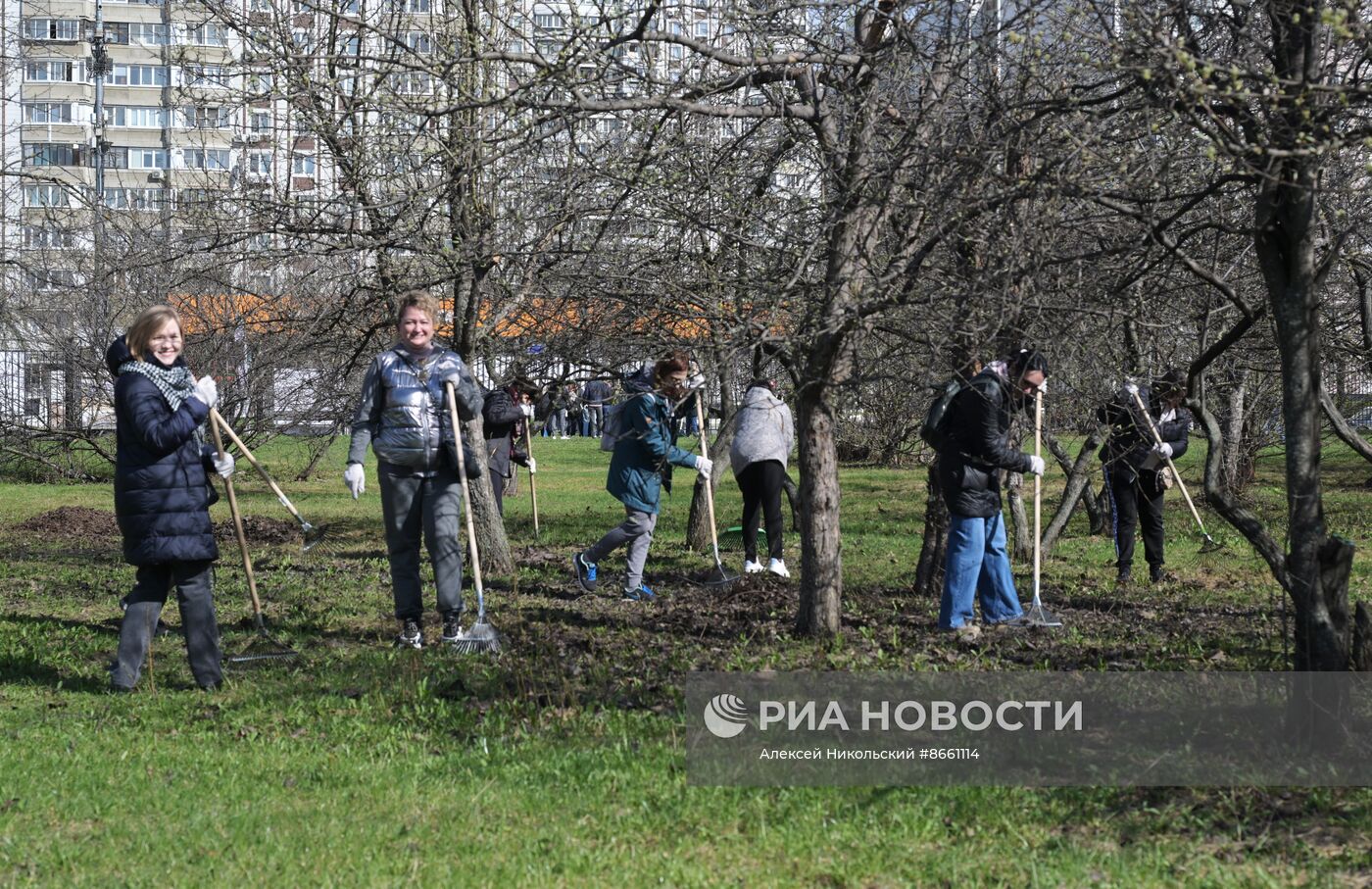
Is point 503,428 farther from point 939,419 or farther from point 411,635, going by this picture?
point 939,419

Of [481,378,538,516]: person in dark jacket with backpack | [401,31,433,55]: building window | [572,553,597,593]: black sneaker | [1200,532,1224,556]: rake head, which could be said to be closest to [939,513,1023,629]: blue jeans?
[572,553,597,593]: black sneaker

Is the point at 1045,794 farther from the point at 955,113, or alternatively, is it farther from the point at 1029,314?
the point at 955,113

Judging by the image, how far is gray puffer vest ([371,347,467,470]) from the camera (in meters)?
7.61

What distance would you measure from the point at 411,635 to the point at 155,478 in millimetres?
1787

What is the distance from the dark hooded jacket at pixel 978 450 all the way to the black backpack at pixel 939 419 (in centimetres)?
3

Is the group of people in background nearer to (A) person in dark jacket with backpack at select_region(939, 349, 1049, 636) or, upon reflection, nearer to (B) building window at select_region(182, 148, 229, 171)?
(A) person in dark jacket with backpack at select_region(939, 349, 1049, 636)

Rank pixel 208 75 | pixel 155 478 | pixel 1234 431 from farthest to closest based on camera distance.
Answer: pixel 1234 431, pixel 208 75, pixel 155 478

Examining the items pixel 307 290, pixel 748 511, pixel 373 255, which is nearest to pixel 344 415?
pixel 307 290

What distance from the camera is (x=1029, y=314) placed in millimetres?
6242

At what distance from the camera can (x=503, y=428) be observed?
11.8 meters

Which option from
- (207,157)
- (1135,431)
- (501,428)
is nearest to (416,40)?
(207,157)

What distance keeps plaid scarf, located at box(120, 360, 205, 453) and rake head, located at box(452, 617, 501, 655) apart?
68.7 inches

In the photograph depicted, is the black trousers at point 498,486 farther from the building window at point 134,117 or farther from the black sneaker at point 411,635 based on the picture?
the building window at point 134,117

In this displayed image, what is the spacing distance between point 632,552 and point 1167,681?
3925 mm
